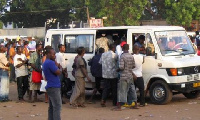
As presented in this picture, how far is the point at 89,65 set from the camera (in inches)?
493

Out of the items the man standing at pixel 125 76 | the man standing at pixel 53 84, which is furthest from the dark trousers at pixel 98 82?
the man standing at pixel 53 84

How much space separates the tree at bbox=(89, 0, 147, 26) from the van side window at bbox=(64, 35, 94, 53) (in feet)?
92.5

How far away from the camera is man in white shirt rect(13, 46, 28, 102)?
42.5ft

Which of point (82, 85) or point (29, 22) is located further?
point (29, 22)

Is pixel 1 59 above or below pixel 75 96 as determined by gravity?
above

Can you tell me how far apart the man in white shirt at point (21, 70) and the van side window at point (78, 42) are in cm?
143

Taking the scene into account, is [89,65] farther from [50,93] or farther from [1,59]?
[50,93]

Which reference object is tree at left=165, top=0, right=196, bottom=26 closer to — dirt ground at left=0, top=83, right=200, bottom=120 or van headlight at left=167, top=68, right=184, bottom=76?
dirt ground at left=0, top=83, right=200, bottom=120

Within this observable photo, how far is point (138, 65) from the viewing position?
11.3 metres

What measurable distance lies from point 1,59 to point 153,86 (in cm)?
472

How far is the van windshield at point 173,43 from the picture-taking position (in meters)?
11.8

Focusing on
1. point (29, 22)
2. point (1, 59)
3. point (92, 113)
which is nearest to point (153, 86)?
point (92, 113)

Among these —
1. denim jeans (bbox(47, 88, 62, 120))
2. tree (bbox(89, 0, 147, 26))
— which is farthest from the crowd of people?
tree (bbox(89, 0, 147, 26))

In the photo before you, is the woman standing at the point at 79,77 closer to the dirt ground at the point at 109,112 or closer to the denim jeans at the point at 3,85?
the dirt ground at the point at 109,112
